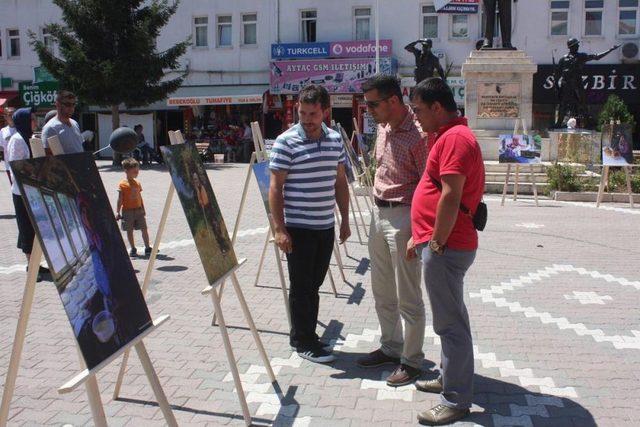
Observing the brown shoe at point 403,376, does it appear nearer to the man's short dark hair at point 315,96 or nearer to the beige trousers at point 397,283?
the beige trousers at point 397,283

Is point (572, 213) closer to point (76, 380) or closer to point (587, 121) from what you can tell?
point (587, 121)

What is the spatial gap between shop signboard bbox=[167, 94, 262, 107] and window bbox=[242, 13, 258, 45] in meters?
2.81

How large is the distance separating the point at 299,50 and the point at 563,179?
57.2ft

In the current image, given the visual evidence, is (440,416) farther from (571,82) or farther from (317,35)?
(317,35)

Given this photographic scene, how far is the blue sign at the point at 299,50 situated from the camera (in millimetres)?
28984

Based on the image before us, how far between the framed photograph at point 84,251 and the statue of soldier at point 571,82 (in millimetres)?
16615

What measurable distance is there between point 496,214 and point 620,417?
842 centimetres

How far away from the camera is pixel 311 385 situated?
4.38 m

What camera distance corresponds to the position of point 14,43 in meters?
34.9

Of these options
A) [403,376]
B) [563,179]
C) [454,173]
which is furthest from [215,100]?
[454,173]

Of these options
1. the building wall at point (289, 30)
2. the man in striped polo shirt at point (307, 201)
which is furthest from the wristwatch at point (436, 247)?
the building wall at point (289, 30)

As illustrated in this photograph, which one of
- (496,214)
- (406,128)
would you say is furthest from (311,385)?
(496,214)

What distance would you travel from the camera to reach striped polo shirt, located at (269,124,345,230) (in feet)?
15.0

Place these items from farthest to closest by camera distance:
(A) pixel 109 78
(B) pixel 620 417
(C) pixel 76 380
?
(A) pixel 109 78
(B) pixel 620 417
(C) pixel 76 380
